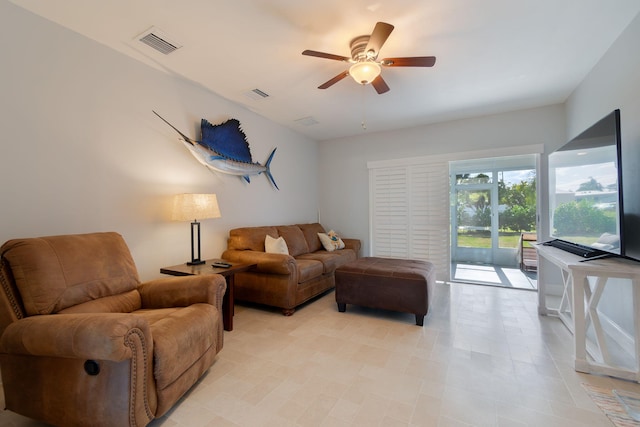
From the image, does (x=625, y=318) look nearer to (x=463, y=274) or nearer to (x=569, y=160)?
(x=569, y=160)

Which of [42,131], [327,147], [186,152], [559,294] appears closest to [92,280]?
[42,131]

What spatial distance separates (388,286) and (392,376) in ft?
3.41

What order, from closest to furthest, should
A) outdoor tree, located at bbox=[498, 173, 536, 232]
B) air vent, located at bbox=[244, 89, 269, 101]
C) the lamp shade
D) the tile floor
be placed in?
the tile floor → the lamp shade → air vent, located at bbox=[244, 89, 269, 101] → outdoor tree, located at bbox=[498, 173, 536, 232]

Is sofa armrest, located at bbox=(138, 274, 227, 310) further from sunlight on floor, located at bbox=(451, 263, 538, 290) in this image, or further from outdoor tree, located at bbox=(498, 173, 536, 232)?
outdoor tree, located at bbox=(498, 173, 536, 232)

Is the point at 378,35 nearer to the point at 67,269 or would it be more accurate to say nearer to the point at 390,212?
the point at 67,269

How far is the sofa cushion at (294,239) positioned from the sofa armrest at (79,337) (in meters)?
2.66

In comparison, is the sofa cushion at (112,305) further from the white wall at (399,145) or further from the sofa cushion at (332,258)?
the white wall at (399,145)

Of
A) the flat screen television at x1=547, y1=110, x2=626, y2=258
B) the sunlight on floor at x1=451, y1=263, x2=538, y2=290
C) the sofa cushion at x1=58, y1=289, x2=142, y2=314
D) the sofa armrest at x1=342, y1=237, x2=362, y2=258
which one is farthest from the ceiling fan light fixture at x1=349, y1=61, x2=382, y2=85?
the sunlight on floor at x1=451, y1=263, x2=538, y2=290

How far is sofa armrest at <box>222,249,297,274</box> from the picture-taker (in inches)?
115

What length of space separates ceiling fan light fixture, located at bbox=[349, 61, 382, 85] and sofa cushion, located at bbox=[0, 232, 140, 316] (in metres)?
2.37

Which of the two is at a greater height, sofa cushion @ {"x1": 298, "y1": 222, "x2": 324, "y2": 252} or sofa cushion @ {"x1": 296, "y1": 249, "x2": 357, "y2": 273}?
sofa cushion @ {"x1": 298, "y1": 222, "x2": 324, "y2": 252}

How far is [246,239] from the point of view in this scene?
134 inches

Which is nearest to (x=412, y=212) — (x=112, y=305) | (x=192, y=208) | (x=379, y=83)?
(x=379, y=83)

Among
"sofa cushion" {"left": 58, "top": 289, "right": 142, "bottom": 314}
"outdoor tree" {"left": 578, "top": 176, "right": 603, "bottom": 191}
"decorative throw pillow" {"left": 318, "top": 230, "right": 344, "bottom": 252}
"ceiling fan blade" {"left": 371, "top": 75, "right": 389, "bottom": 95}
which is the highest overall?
"ceiling fan blade" {"left": 371, "top": 75, "right": 389, "bottom": 95}
